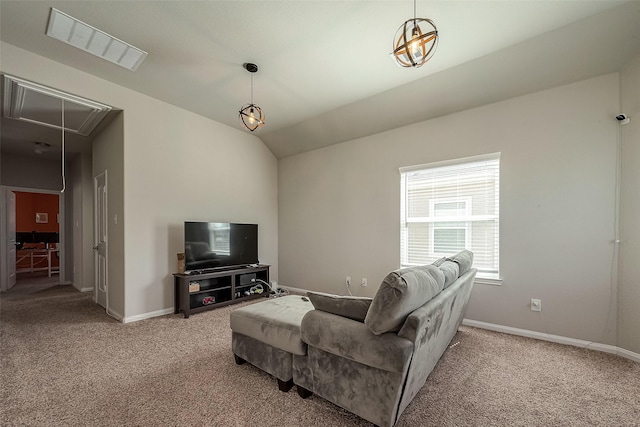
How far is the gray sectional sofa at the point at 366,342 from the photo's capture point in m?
1.31

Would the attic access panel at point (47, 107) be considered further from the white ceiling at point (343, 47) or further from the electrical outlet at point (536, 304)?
the electrical outlet at point (536, 304)

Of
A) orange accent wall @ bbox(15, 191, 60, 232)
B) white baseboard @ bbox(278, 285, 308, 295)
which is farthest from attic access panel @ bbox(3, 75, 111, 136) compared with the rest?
orange accent wall @ bbox(15, 191, 60, 232)

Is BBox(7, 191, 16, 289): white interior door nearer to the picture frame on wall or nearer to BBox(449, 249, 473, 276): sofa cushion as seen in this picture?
the picture frame on wall

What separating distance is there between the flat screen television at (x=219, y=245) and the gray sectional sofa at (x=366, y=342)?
78.2 inches

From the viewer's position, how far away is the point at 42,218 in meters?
7.85

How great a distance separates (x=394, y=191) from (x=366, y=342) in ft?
8.94

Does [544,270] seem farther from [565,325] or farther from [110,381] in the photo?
[110,381]

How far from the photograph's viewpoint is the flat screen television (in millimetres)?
3602

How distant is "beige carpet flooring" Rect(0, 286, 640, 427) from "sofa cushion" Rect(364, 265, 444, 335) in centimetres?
45

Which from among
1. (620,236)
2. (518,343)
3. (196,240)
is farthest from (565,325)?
(196,240)

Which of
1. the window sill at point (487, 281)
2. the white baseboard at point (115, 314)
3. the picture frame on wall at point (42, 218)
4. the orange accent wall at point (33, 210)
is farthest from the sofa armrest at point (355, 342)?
the picture frame on wall at point (42, 218)

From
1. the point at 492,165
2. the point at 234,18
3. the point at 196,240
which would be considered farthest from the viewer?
the point at 196,240

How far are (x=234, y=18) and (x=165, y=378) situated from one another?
292 centimetres

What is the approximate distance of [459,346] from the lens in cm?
256
